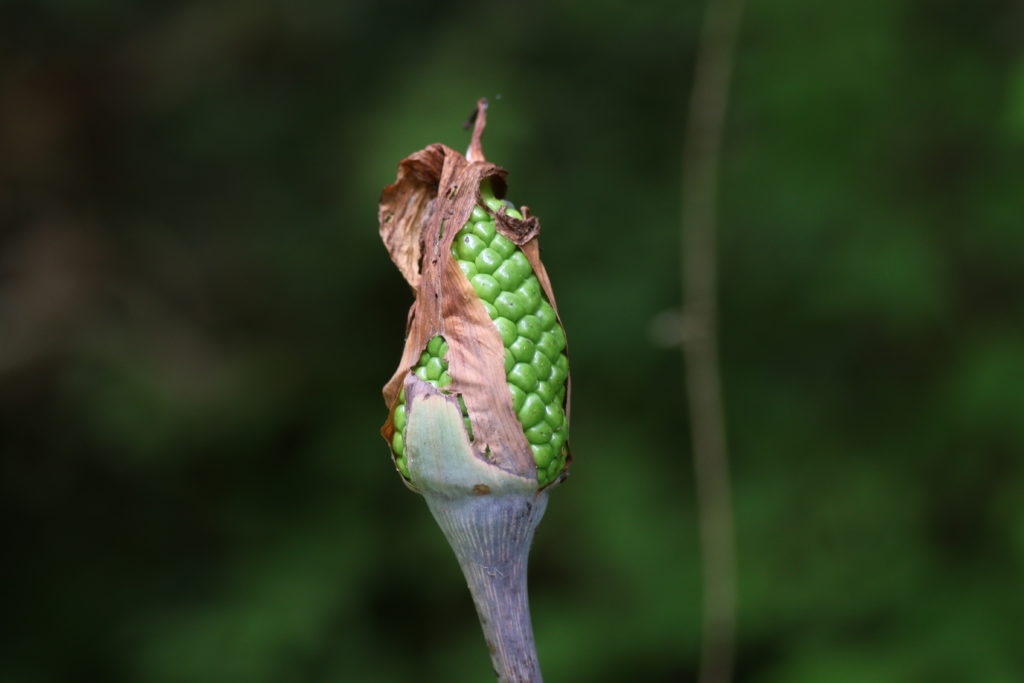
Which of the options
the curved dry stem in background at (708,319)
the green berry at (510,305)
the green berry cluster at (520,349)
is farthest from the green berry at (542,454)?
the curved dry stem in background at (708,319)

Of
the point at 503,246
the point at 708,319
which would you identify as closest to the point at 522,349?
the point at 503,246

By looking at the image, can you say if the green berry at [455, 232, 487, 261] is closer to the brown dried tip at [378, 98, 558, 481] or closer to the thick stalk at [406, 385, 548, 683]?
the brown dried tip at [378, 98, 558, 481]

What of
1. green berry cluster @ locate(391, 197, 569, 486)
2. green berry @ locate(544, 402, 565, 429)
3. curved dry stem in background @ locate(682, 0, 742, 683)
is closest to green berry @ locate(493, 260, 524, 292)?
green berry cluster @ locate(391, 197, 569, 486)

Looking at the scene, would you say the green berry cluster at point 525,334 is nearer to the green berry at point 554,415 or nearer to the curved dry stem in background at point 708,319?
the green berry at point 554,415

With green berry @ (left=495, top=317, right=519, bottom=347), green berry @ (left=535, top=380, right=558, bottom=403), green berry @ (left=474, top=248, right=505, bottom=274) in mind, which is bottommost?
green berry @ (left=535, top=380, right=558, bottom=403)

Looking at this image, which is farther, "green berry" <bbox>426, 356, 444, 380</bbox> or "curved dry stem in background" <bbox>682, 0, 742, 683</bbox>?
"curved dry stem in background" <bbox>682, 0, 742, 683</bbox>

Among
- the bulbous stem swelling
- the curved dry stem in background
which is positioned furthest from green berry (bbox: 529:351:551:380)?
the curved dry stem in background

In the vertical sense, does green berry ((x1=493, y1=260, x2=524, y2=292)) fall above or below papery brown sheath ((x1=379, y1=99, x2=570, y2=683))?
above
